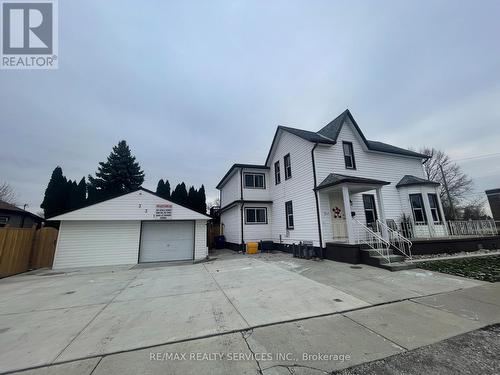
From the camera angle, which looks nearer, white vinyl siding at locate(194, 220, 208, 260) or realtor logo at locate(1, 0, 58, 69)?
realtor logo at locate(1, 0, 58, 69)

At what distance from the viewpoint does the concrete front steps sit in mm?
7094

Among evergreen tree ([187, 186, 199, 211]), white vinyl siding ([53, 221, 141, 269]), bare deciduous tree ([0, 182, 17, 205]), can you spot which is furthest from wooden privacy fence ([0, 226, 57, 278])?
bare deciduous tree ([0, 182, 17, 205])

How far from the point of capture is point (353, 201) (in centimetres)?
1121

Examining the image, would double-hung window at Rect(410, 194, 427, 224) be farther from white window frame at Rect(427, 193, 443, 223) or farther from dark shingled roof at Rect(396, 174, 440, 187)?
dark shingled roof at Rect(396, 174, 440, 187)

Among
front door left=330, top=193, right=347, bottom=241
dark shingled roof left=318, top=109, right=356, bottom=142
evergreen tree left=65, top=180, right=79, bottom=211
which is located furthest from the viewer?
evergreen tree left=65, top=180, right=79, bottom=211

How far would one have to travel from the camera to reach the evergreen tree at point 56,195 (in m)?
19.6

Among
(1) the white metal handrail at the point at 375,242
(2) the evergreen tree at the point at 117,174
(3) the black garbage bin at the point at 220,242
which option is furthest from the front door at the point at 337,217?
(2) the evergreen tree at the point at 117,174

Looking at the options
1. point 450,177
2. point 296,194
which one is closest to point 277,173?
point 296,194

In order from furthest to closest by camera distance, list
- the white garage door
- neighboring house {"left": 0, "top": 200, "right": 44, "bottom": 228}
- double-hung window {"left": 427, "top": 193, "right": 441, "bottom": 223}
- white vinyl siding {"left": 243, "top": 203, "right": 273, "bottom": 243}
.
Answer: neighboring house {"left": 0, "top": 200, "right": 44, "bottom": 228} < white vinyl siding {"left": 243, "top": 203, "right": 273, "bottom": 243} < the white garage door < double-hung window {"left": 427, "top": 193, "right": 441, "bottom": 223}

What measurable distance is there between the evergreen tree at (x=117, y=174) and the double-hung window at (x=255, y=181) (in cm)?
1768

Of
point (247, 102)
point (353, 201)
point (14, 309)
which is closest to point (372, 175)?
point (353, 201)

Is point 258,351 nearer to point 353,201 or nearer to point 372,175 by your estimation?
point 353,201

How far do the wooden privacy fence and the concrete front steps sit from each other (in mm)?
15717

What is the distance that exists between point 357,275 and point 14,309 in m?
9.65
